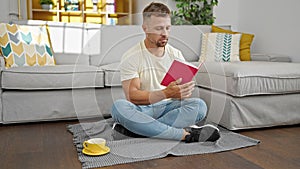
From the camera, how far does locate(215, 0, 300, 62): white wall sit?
282 cm

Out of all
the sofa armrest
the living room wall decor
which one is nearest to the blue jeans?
the sofa armrest

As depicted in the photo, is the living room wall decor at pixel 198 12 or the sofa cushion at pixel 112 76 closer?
the sofa cushion at pixel 112 76

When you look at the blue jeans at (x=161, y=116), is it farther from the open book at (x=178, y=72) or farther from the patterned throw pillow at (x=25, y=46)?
the patterned throw pillow at (x=25, y=46)

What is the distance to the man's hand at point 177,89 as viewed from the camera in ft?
3.92

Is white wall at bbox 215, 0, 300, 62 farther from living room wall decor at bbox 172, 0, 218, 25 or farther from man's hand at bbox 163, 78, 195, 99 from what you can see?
man's hand at bbox 163, 78, 195, 99

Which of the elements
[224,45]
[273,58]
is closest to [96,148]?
[224,45]

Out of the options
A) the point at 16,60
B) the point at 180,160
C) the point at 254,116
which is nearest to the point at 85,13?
the point at 16,60

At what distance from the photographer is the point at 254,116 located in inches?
83.4

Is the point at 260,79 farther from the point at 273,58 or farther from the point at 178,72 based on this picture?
the point at 178,72

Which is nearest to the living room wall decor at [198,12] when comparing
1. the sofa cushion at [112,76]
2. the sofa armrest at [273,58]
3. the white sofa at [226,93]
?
the sofa armrest at [273,58]

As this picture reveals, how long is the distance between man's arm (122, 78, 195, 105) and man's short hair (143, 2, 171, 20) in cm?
25

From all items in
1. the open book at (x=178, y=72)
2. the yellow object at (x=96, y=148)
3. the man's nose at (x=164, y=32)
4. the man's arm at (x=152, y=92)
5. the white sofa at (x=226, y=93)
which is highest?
the man's nose at (x=164, y=32)

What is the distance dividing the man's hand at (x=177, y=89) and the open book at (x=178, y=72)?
1 cm

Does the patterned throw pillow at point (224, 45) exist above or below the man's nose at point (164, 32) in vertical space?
below
